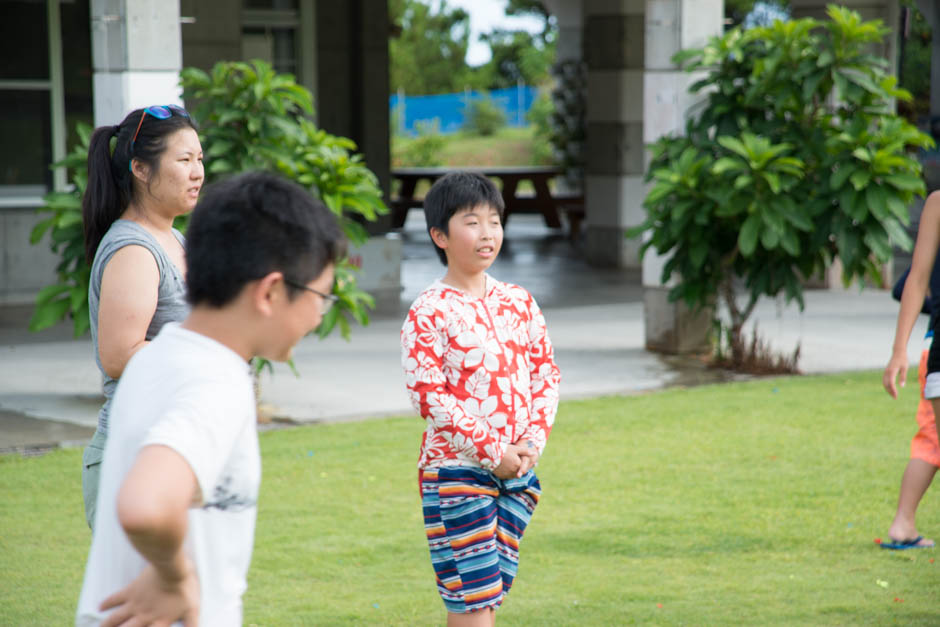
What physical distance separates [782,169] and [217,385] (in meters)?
7.16

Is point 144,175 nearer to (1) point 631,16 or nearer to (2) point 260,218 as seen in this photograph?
(2) point 260,218

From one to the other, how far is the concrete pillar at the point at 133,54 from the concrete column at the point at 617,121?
30.1 ft

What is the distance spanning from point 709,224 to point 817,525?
3.81 meters

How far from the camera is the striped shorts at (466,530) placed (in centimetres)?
334

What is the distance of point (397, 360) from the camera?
9664mm

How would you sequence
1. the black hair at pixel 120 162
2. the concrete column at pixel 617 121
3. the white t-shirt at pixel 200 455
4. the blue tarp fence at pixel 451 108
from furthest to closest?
the blue tarp fence at pixel 451 108, the concrete column at pixel 617 121, the black hair at pixel 120 162, the white t-shirt at pixel 200 455

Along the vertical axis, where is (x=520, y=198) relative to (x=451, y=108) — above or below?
below

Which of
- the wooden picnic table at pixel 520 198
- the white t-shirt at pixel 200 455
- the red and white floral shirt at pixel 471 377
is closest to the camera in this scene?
the white t-shirt at pixel 200 455

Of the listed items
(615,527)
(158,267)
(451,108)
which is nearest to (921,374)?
(615,527)

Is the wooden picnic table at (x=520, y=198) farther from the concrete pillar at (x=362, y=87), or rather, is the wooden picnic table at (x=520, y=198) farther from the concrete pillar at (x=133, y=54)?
the concrete pillar at (x=133, y=54)

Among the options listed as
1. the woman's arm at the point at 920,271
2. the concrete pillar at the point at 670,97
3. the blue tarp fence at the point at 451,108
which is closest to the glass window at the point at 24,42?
the concrete pillar at the point at 670,97

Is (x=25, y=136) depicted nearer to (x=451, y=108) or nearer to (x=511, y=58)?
(x=451, y=108)

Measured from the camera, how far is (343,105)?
14.2m

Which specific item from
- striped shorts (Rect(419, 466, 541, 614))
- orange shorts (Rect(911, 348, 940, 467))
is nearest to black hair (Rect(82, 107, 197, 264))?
striped shorts (Rect(419, 466, 541, 614))
